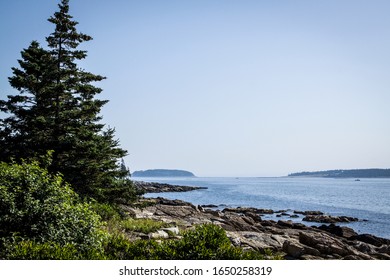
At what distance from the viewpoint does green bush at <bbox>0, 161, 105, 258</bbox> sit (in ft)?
23.2

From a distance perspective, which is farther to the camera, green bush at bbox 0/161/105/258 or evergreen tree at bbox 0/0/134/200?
evergreen tree at bbox 0/0/134/200

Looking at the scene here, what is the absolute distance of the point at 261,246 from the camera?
12742 mm

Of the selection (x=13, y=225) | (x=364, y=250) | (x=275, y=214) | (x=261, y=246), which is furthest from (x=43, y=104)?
(x=275, y=214)

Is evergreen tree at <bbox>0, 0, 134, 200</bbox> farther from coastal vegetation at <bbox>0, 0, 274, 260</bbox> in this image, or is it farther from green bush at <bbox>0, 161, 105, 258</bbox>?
green bush at <bbox>0, 161, 105, 258</bbox>

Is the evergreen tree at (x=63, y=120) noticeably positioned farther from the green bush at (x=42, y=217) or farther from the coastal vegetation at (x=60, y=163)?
the green bush at (x=42, y=217)

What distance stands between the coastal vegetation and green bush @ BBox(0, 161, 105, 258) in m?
0.02

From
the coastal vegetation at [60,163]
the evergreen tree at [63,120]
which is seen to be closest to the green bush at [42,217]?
the coastal vegetation at [60,163]

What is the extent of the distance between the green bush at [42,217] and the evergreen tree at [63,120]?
19.5ft

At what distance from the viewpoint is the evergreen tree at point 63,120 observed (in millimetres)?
13789

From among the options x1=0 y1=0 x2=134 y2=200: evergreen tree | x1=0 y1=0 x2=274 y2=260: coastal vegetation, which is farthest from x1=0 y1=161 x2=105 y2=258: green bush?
x1=0 y1=0 x2=134 y2=200: evergreen tree

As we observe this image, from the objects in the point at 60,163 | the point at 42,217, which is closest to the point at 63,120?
the point at 60,163

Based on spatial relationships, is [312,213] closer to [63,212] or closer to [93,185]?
[93,185]

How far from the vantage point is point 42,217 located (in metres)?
7.29

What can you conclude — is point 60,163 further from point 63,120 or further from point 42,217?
point 42,217
